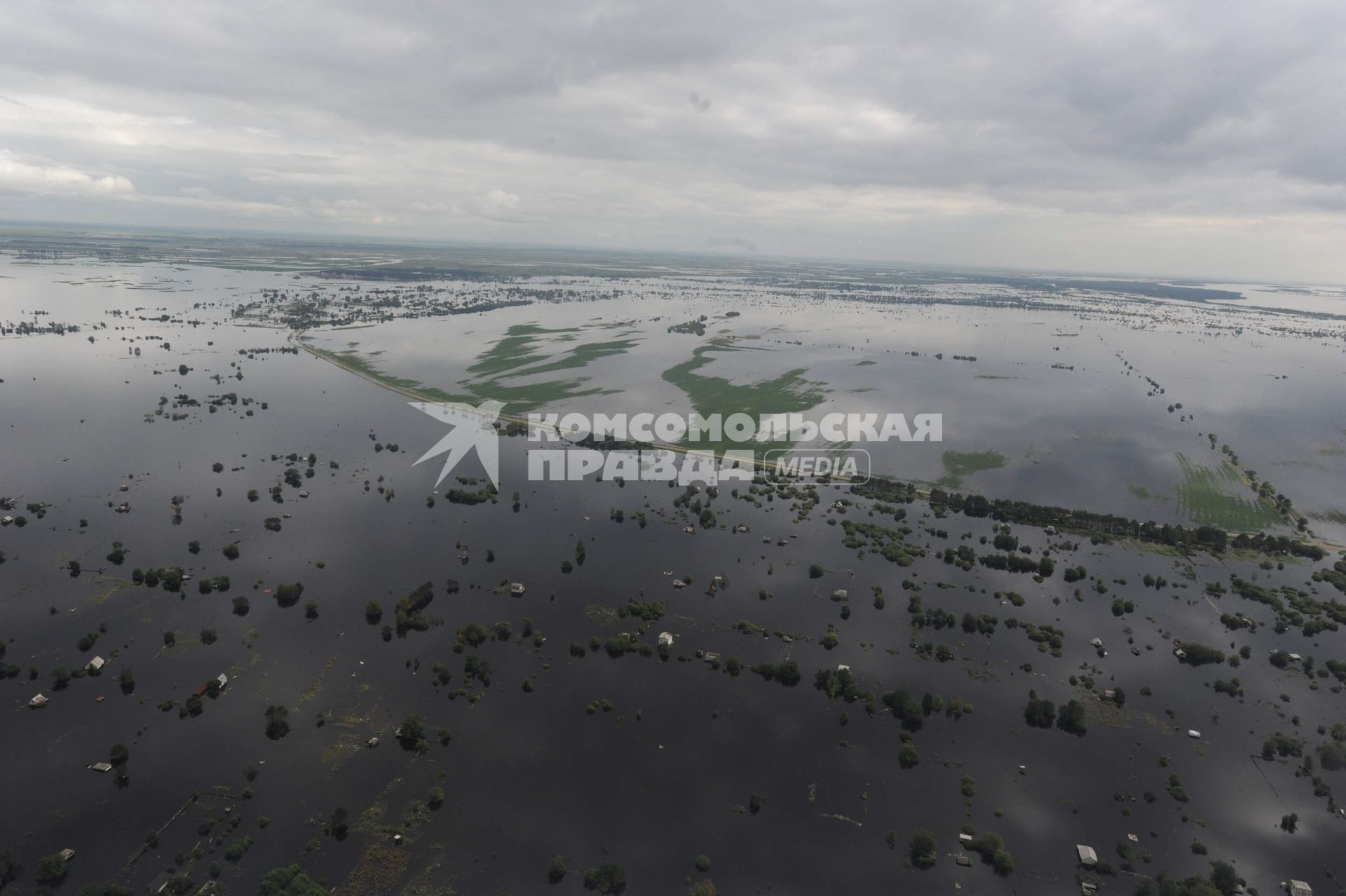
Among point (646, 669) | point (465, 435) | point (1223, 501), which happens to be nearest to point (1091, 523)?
point (1223, 501)

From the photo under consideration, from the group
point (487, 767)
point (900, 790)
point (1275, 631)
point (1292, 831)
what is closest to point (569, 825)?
point (487, 767)

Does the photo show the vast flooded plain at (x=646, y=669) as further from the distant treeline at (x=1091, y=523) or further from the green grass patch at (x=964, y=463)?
the green grass patch at (x=964, y=463)

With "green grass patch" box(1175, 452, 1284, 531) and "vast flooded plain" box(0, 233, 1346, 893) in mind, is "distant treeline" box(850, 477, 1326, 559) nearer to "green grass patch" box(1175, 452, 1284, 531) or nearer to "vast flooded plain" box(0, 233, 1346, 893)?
"vast flooded plain" box(0, 233, 1346, 893)

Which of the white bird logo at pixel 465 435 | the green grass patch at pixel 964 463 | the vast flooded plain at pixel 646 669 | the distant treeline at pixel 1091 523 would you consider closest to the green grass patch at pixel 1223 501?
the vast flooded plain at pixel 646 669

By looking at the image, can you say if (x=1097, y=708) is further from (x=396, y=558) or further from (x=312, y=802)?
(x=396, y=558)

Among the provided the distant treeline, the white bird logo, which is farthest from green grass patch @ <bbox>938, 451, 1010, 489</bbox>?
the white bird logo

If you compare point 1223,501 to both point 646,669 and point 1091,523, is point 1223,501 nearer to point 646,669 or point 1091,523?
point 1091,523
